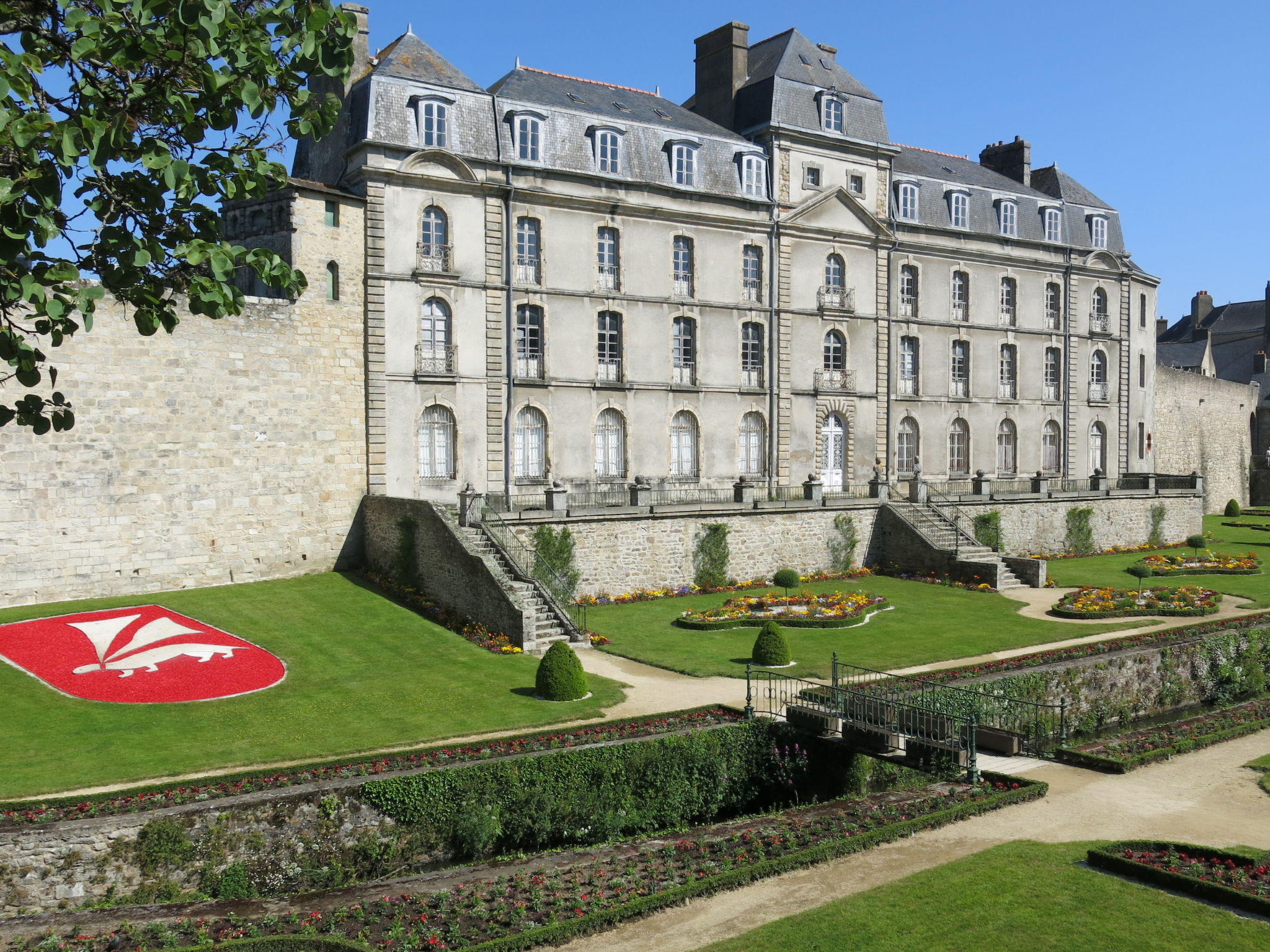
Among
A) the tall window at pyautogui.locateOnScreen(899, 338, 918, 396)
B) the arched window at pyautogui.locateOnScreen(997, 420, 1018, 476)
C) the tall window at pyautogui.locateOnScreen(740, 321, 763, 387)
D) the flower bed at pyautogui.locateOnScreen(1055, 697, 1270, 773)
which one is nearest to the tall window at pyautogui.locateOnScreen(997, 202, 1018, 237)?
the tall window at pyautogui.locateOnScreen(899, 338, 918, 396)

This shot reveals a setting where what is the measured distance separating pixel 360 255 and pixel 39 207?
21340 mm

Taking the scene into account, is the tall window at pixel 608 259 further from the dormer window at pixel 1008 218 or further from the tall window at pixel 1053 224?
the tall window at pixel 1053 224

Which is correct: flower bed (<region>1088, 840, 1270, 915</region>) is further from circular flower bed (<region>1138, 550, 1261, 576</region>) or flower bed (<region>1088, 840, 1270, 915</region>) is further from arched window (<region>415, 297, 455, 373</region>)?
circular flower bed (<region>1138, 550, 1261, 576</region>)

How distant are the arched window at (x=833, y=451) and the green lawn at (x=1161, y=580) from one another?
7391 millimetres

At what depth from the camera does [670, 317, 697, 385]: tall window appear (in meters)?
33.7

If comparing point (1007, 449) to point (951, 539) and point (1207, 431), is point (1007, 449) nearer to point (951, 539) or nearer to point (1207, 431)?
point (951, 539)

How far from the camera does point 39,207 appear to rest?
23.5 feet

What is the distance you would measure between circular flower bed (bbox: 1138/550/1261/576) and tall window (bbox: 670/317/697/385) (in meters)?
14.6

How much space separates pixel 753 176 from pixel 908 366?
9.33m

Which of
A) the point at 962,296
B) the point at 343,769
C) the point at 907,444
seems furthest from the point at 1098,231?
the point at 343,769

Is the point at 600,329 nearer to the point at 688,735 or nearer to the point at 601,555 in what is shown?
the point at 601,555

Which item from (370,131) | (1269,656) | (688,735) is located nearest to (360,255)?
(370,131)

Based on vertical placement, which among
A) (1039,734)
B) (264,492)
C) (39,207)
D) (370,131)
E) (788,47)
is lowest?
(1039,734)

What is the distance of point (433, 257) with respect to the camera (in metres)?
29.2
